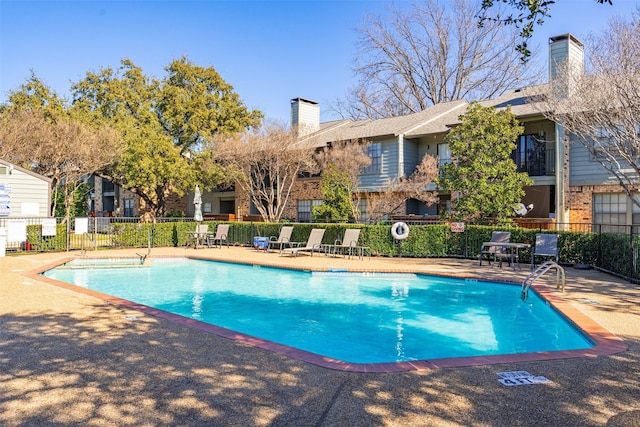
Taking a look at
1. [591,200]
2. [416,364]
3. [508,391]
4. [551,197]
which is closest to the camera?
[508,391]

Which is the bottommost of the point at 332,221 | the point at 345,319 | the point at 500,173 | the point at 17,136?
the point at 345,319

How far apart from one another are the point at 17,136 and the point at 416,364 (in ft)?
77.0

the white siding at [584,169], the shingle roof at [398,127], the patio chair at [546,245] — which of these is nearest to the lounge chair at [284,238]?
the shingle roof at [398,127]

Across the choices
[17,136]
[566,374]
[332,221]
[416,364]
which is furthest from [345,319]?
[17,136]

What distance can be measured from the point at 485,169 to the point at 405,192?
5844 millimetres

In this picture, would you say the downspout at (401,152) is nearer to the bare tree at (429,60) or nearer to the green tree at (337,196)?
the green tree at (337,196)

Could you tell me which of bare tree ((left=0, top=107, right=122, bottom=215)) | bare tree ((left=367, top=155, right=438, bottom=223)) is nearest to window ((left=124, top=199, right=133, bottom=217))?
bare tree ((left=0, top=107, right=122, bottom=215))

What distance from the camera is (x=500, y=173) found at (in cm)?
1642

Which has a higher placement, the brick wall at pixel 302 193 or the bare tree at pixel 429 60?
the bare tree at pixel 429 60

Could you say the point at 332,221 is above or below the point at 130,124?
below

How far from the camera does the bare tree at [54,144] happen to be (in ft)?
72.6

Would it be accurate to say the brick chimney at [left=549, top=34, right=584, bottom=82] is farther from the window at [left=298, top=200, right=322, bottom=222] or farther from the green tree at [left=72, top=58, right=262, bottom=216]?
the green tree at [left=72, top=58, right=262, bottom=216]

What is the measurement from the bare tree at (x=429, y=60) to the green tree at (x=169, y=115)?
1288 cm

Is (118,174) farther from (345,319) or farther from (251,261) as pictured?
(345,319)
